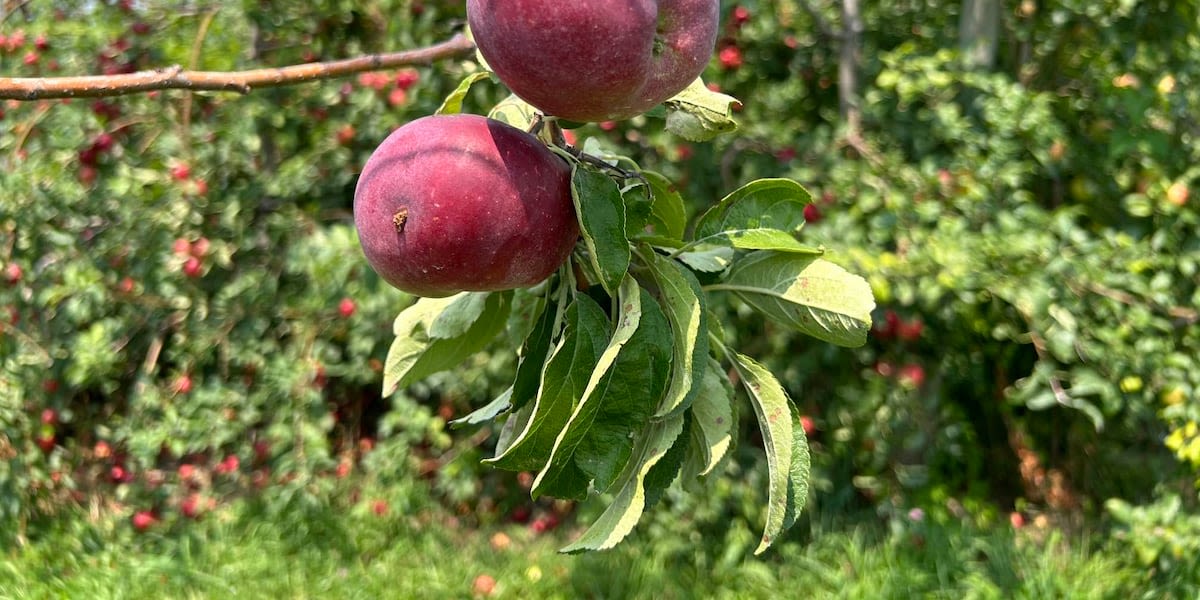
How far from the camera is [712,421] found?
70 centimetres

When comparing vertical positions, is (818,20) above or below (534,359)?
below

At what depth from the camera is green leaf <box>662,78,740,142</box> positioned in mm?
681

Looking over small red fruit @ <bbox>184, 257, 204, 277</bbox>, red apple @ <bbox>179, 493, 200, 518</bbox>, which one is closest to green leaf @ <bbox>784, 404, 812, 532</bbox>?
small red fruit @ <bbox>184, 257, 204, 277</bbox>

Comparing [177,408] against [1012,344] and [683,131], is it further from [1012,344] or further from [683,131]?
[1012,344]

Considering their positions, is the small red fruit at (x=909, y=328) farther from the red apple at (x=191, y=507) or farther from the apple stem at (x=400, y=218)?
the red apple at (x=191, y=507)

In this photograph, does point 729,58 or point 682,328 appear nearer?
point 682,328

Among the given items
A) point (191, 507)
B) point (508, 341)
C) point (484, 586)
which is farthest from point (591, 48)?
point (191, 507)

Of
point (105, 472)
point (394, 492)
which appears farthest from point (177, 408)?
point (394, 492)

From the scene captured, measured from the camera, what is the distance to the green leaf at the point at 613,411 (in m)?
0.58

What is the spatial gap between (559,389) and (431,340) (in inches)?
9.7

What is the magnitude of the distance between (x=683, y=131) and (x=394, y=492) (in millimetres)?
1950

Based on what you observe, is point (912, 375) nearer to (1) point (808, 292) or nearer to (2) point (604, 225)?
(1) point (808, 292)

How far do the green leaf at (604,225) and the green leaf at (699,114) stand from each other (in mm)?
129

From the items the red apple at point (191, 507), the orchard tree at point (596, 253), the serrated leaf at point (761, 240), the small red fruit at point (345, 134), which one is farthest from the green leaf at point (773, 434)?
the red apple at point (191, 507)
